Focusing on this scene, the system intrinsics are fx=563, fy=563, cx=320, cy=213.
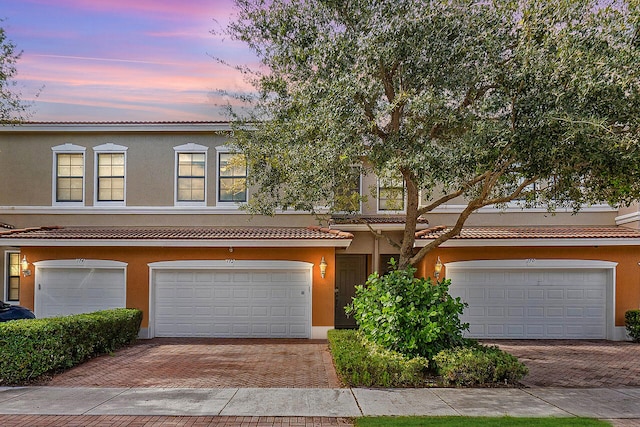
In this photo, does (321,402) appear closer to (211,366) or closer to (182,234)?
(211,366)

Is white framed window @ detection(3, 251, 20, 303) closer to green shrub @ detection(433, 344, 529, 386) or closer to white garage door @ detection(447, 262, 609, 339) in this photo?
white garage door @ detection(447, 262, 609, 339)

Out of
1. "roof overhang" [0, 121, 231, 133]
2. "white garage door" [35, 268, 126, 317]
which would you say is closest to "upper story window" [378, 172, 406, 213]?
"roof overhang" [0, 121, 231, 133]

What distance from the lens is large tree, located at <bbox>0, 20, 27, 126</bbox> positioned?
15523mm

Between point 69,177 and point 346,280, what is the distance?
10.2 meters

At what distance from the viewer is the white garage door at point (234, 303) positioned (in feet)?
54.8

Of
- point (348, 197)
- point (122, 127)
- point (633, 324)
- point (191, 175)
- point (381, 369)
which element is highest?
point (122, 127)

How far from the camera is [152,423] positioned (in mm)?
7695

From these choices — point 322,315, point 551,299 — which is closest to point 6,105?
point 322,315

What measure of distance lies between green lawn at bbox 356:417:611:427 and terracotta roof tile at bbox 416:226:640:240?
857 cm

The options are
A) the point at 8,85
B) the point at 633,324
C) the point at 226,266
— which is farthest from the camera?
the point at 226,266

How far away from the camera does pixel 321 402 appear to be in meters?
8.80

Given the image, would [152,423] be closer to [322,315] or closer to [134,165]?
[322,315]

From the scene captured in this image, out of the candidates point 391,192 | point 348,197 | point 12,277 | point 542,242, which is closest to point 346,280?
point 391,192

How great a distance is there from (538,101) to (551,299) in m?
9.20
